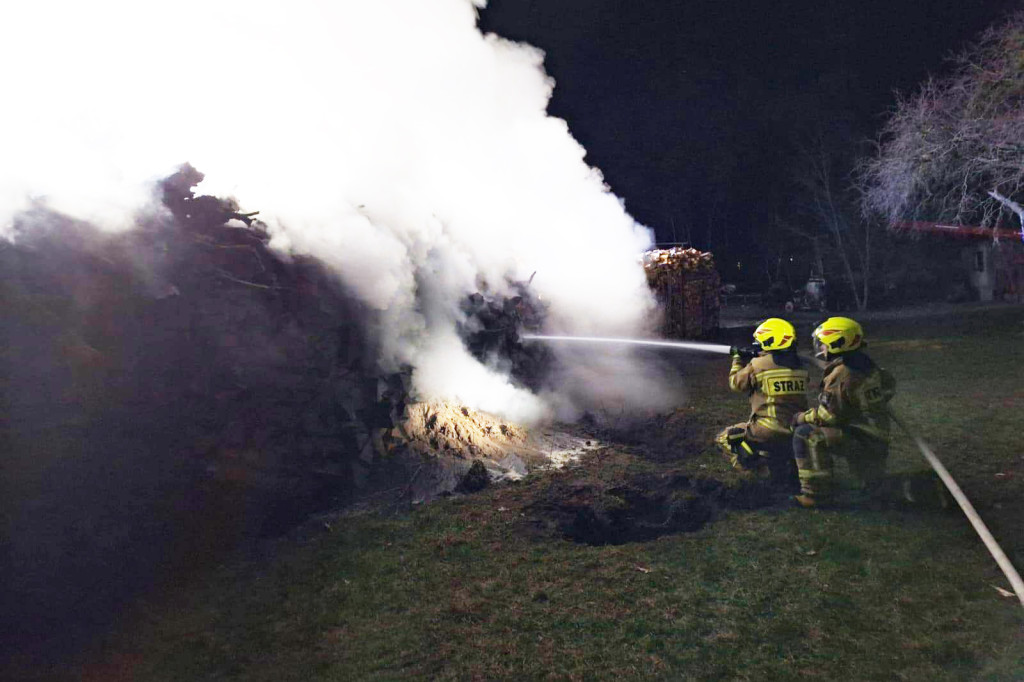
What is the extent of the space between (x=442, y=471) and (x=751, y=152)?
34.7 metres

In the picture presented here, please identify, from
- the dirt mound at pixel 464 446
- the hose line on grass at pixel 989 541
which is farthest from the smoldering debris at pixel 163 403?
the hose line on grass at pixel 989 541

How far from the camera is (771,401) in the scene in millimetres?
6535

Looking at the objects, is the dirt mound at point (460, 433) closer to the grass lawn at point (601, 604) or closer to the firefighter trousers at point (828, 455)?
the grass lawn at point (601, 604)

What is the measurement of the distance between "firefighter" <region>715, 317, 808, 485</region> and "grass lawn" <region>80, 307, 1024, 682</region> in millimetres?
728

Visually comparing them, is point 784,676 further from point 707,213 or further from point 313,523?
point 707,213

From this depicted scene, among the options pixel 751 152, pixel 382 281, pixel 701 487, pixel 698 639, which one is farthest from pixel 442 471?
pixel 751 152

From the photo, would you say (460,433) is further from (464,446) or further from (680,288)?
(680,288)

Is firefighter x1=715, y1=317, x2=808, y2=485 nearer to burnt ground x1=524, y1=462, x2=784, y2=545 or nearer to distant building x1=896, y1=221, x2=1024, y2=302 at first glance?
burnt ground x1=524, y1=462, x2=784, y2=545

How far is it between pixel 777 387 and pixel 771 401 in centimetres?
15

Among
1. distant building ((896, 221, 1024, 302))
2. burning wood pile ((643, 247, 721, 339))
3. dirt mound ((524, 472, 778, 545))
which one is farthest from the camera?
distant building ((896, 221, 1024, 302))

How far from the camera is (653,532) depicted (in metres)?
5.82

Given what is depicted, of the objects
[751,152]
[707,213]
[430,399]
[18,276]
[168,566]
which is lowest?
[168,566]

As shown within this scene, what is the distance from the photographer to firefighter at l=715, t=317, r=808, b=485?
255 inches

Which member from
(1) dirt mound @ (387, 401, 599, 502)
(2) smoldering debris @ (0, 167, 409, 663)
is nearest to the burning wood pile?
(1) dirt mound @ (387, 401, 599, 502)
